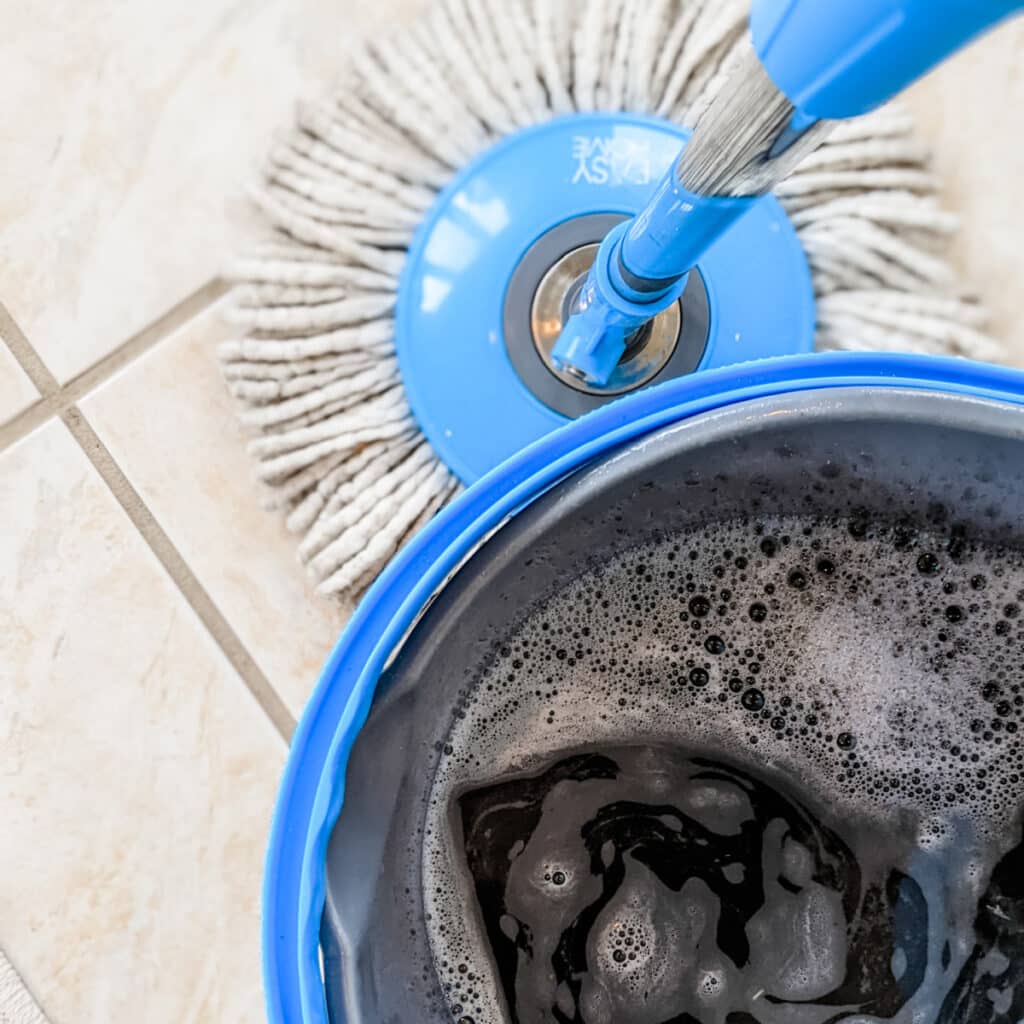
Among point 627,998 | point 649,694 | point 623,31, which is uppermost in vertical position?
point 623,31

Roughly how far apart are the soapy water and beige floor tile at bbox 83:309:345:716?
0.20m

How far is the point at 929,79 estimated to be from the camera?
61cm

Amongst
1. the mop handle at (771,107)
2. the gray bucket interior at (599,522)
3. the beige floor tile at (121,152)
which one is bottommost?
the gray bucket interior at (599,522)

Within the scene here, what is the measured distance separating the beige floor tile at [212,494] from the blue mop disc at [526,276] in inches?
4.8

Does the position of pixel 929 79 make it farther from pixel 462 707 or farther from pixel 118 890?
pixel 118 890

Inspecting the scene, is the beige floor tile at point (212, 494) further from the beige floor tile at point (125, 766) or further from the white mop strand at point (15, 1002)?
the white mop strand at point (15, 1002)

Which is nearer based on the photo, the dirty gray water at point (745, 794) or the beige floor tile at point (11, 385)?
the dirty gray water at point (745, 794)

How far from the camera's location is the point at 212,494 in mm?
593

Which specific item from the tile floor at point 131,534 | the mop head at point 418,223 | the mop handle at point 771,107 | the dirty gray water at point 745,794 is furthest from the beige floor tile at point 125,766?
the mop handle at point 771,107

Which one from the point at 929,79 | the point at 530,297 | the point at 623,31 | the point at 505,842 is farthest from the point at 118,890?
the point at 929,79

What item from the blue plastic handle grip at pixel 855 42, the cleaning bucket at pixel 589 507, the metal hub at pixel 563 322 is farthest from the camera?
the metal hub at pixel 563 322

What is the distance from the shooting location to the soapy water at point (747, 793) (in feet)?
1.37

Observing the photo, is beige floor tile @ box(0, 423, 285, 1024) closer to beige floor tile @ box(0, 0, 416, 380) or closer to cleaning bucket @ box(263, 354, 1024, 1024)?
beige floor tile @ box(0, 0, 416, 380)

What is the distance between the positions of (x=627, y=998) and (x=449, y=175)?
395mm
